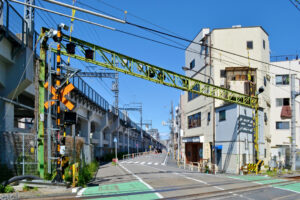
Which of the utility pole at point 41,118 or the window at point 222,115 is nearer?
the utility pole at point 41,118

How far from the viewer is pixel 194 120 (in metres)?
40.1

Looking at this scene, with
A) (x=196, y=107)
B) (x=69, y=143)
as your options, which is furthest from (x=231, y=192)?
(x=196, y=107)

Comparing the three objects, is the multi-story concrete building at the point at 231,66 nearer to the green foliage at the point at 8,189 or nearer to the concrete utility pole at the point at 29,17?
the concrete utility pole at the point at 29,17

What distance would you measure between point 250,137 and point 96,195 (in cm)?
2169

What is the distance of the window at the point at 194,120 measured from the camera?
38.0 meters

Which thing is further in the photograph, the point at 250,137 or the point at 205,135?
the point at 205,135

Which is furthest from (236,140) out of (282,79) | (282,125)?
(282,79)

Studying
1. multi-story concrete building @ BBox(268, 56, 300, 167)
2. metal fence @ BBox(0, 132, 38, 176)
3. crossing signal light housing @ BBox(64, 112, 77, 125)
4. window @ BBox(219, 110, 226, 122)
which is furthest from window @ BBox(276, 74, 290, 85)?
metal fence @ BBox(0, 132, 38, 176)

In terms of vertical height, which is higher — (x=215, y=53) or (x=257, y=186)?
(x=215, y=53)

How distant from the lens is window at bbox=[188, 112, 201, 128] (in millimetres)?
38019

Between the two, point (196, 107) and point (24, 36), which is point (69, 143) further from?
point (196, 107)

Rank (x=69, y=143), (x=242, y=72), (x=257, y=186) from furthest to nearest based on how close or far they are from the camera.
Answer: (x=242, y=72) < (x=69, y=143) < (x=257, y=186)

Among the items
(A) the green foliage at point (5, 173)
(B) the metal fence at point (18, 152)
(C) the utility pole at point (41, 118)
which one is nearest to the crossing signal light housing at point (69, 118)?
(C) the utility pole at point (41, 118)

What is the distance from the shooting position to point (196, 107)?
127 ft
